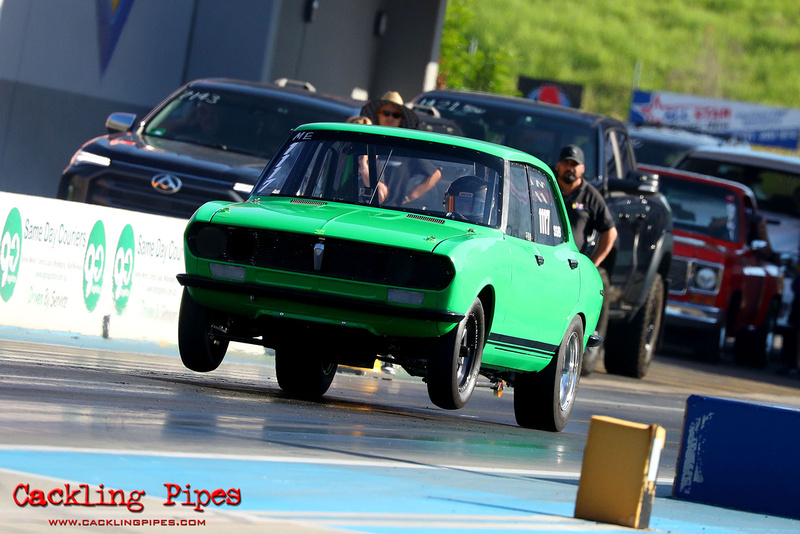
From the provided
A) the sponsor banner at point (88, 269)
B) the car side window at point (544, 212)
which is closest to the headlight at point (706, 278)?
the sponsor banner at point (88, 269)

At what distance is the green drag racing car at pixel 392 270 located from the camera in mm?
8078

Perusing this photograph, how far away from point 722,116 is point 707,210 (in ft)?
157

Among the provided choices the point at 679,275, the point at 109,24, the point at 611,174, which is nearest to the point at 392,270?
the point at 611,174

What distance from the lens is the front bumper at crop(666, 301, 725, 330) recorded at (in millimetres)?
19312

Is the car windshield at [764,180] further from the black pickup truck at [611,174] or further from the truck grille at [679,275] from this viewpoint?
the black pickup truck at [611,174]

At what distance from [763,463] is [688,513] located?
1.90 feet

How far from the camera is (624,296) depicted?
14781 mm

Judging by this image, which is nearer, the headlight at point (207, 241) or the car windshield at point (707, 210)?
the headlight at point (207, 241)

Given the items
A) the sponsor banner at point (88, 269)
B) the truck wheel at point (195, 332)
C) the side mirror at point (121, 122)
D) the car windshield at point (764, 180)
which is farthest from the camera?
the car windshield at point (764, 180)

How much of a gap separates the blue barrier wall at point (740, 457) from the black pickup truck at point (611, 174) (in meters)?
6.05

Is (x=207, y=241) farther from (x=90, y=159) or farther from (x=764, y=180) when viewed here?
(x=764, y=180)

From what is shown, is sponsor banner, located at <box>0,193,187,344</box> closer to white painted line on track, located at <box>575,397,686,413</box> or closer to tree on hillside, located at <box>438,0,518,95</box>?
white painted line on track, located at <box>575,397,686,413</box>

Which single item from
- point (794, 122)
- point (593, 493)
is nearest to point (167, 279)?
point (593, 493)

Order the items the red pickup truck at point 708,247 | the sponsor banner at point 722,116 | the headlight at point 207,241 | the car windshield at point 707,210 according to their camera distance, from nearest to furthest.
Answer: the headlight at point 207,241 → the red pickup truck at point 708,247 → the car windshield at point 707,210 → the sponsor banner at point 722,116
